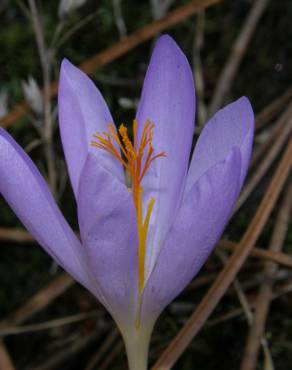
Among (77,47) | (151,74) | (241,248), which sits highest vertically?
(151,74)

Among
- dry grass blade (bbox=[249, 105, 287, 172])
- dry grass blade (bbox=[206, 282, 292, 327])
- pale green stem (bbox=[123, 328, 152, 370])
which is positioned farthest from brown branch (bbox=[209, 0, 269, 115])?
pale green stem (bbox=[123, 328, 152, 370])

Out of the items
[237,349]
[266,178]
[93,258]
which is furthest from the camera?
[266,178]

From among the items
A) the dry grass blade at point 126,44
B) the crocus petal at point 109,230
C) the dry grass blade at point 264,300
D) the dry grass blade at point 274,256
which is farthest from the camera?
the dry grass blade at point 126,44

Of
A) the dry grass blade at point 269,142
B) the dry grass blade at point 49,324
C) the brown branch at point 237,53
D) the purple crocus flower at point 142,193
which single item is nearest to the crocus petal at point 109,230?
the purple crocus flower at point 142,193

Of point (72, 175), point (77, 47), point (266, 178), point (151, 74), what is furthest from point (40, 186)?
point (77, 47)

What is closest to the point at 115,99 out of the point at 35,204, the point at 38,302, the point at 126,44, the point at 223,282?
the point at 126,44

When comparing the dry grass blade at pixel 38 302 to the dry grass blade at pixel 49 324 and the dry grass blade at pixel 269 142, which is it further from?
the dry grass blade at pixel 269 142

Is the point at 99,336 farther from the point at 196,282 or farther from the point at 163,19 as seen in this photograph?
the point at 163,19
